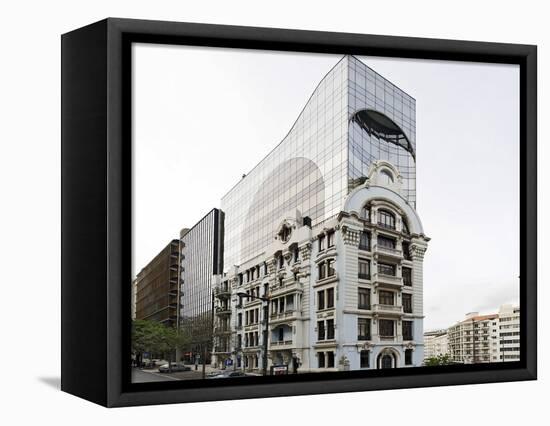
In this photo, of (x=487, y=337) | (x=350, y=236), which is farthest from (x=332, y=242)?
(x=487, y=337)

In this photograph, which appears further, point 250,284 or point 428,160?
point 428,160

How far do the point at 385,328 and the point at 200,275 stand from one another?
6.73ft

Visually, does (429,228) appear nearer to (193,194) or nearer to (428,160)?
(428,160)

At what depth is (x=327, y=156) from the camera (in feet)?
34.5

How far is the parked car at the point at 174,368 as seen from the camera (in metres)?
9.43

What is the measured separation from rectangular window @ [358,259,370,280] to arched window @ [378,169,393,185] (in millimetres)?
837

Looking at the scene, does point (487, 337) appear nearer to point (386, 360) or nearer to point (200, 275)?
point (386, 360)

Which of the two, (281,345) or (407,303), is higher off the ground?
(407,303)

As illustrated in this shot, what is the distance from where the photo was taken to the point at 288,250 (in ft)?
34.1

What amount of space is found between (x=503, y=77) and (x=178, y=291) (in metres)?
4.15

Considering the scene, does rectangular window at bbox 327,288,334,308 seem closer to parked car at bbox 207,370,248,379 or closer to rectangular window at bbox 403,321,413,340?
rectangular window at bbox 403,321,413,340

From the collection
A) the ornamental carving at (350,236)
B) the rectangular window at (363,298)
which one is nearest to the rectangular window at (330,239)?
the ornamental carving at (350,236)

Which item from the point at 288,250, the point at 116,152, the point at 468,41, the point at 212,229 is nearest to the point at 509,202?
the point at 468,41

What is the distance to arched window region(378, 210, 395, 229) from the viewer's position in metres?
10.8
